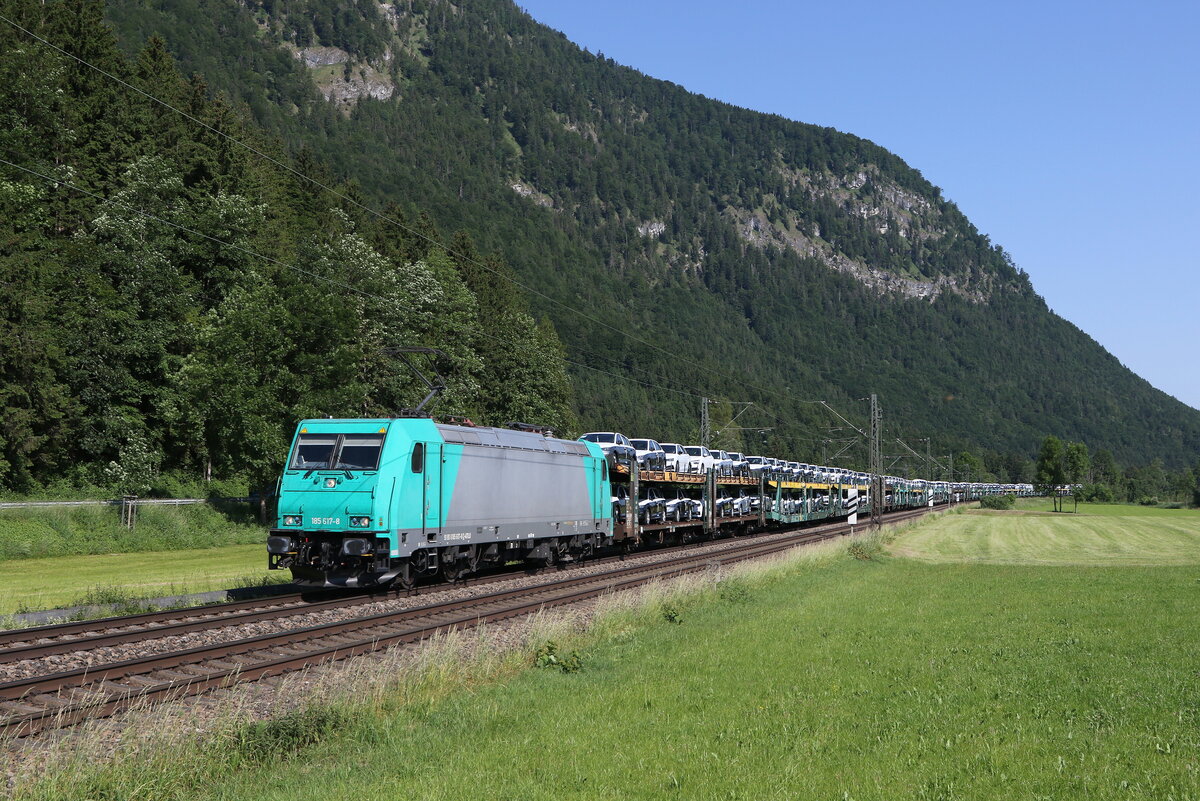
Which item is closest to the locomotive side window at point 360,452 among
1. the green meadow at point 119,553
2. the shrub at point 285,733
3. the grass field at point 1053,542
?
the green meadow at point 119,553

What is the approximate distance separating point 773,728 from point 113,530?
34445 millimetres

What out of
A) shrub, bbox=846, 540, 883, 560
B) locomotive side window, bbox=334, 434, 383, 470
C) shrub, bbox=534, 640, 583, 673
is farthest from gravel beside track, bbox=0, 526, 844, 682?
shrub, bbox=846, 540, 883, 560

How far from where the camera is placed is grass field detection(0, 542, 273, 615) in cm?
2173

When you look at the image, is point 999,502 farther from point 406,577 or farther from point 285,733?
point 285,733

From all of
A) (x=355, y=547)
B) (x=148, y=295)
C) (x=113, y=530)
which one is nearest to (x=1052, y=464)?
(x=148, y=295)

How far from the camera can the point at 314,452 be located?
2178 centimetres

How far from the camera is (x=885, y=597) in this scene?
22.8 metres

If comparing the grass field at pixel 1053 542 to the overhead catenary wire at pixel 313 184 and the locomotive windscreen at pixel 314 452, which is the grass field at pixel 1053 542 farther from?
the locomotive windscreen at pixel 314 452

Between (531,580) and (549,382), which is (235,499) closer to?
(531,580)

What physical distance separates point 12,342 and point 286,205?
1436 inches

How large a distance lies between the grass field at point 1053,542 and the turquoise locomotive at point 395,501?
22.6 metres

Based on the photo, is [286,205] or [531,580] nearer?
[531,580]

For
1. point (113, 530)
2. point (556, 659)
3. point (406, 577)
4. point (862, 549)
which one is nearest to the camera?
point (556, 659)

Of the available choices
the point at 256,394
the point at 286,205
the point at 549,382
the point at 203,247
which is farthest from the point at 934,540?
the point at 286,205
